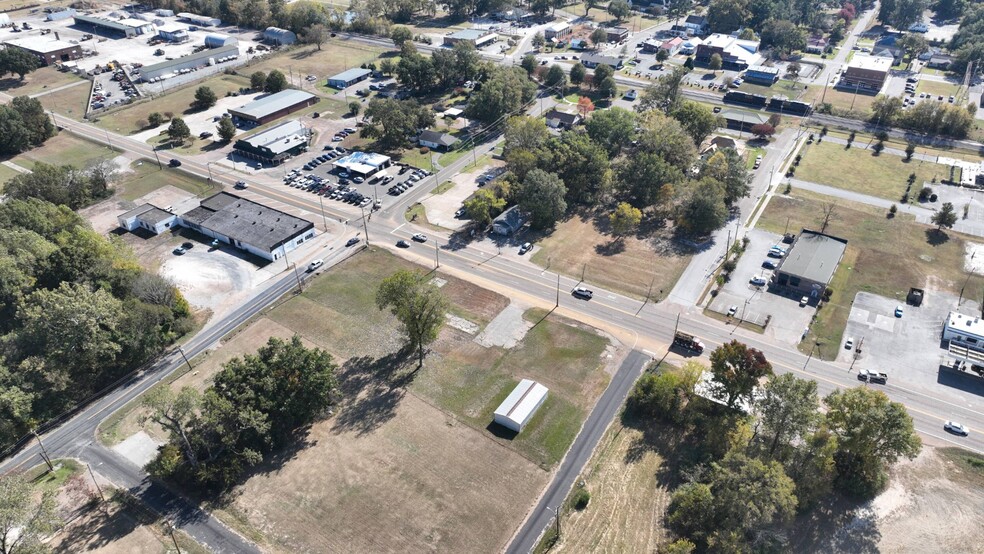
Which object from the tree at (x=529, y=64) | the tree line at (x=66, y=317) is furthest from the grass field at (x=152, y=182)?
the tree at (x=529, y=64)

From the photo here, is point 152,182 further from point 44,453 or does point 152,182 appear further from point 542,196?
point 542,196

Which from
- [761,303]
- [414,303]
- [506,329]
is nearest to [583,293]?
[506,329]

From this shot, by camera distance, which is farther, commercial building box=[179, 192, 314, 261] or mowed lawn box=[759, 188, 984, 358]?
commercial building box=[179, 192, 314, 261]

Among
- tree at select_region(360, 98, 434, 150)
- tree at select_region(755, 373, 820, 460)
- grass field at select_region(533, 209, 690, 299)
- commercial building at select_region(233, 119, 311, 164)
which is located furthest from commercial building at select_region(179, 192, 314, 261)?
tree at select_region(755, 373, 820, 460)

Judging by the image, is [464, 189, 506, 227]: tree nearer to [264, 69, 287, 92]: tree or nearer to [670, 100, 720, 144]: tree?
[670, 100, 720, 144]: tree

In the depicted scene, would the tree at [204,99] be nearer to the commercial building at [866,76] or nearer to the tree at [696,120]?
the tree at [696,120]

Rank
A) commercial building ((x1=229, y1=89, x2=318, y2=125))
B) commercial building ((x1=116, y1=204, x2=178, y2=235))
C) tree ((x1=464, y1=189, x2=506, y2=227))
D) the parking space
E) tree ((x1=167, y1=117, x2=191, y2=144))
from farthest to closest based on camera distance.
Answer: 1. commercial building ((x1=229, y1=89, x2=318, y2=125))
2. tree ((x1=167, y1=117, x2=191, y2=144))
3. commercial building ((x1=116, y1=204, x2=178, y2=235))
4. tree ((x1=464, y1=189, x2=506, y2=227))
5. the parking space
